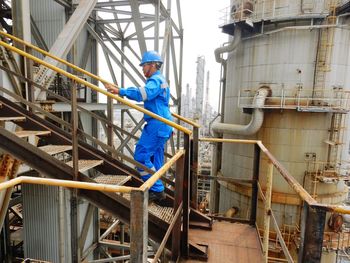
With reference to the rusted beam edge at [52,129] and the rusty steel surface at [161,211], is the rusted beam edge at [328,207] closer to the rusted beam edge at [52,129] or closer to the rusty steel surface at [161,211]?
the rusty steel surface at [161,211]

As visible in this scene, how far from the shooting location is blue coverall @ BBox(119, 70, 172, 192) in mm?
3076

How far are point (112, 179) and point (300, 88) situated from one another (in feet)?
29.9

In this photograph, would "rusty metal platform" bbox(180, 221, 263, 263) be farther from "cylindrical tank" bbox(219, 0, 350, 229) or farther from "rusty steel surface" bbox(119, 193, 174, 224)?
"cylindrical tank" bbox(219, 0, 350, 229)

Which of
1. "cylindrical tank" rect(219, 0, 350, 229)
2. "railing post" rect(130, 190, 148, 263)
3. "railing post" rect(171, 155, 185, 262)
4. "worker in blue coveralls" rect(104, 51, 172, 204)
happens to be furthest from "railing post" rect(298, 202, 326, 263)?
"cylindrical tank" rect(219, 0, 350, 229)

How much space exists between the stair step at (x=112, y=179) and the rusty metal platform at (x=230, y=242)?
3.84 ft

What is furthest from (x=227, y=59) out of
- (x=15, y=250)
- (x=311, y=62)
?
(x=15, y=250)

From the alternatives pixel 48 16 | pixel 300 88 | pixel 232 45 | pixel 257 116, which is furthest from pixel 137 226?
pixel 232 45

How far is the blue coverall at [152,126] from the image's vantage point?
3.08 metres

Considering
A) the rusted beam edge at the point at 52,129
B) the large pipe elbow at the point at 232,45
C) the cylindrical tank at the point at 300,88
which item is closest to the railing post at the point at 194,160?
the rusted beam edge at the point at 52,129

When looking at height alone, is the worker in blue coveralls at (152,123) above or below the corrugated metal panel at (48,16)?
below

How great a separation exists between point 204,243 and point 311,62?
9.26 meters

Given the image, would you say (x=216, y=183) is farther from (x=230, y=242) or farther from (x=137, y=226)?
(x=137, y=226)

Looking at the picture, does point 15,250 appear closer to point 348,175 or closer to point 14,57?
point 14,57

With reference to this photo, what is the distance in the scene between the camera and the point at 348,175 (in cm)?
1045
